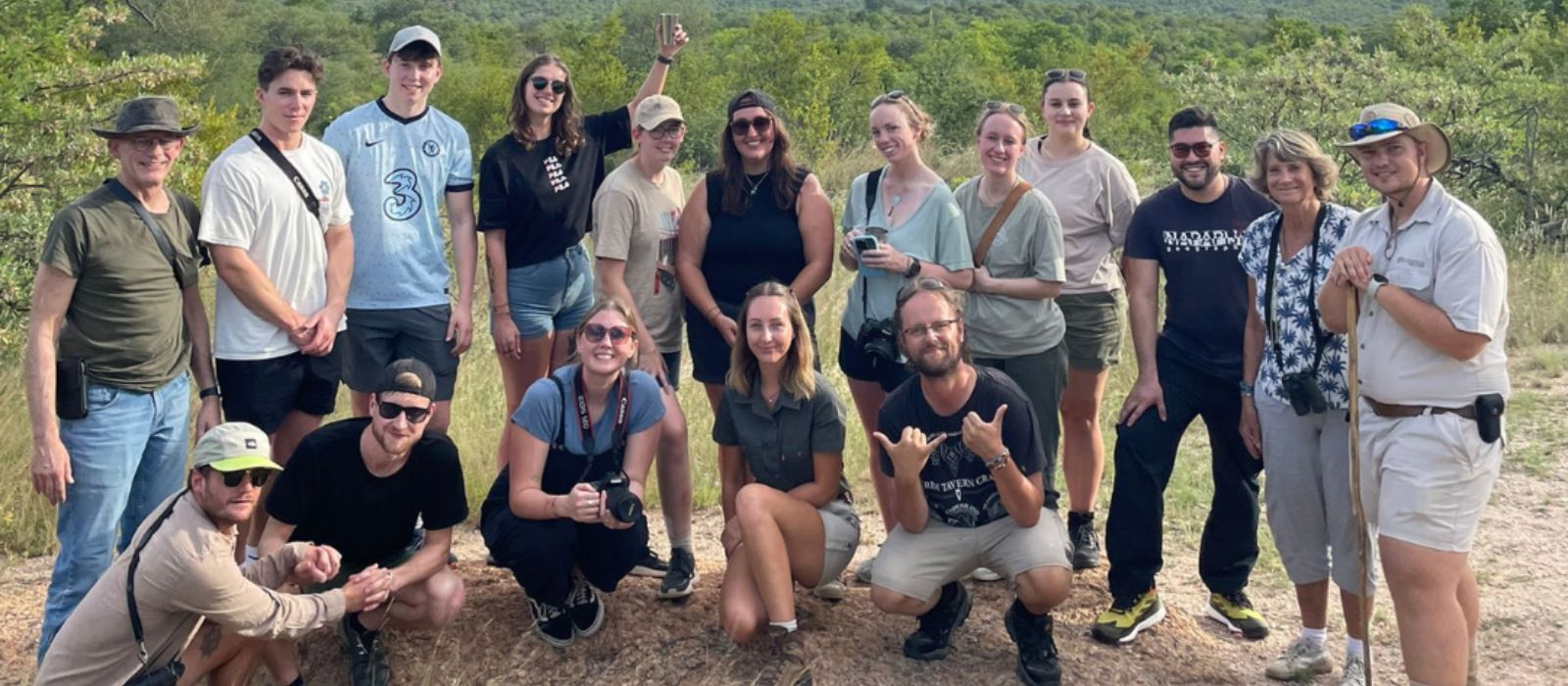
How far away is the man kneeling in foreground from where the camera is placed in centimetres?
438

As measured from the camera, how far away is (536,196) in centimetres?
527

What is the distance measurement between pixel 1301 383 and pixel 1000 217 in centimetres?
123

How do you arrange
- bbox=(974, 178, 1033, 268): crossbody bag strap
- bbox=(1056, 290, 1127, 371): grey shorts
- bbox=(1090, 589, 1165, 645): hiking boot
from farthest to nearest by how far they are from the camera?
bbox=(1056, 290, 1127, 371): grey shorts, bbox=(974, 178, 1033, 268): crossbody bag strap, bbox=(1090, 589, 1165, 645): hiking boot

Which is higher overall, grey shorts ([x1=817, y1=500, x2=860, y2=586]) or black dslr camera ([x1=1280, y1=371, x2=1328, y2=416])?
black dslr camera ([x1=1280, y1=371, x2=1328, y2=416])

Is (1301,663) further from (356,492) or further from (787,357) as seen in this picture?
(356,492)

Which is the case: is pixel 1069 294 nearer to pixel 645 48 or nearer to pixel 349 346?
pixel 349 346

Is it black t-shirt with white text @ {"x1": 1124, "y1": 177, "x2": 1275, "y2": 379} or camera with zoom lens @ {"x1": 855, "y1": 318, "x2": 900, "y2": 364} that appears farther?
camera with zoom lens @ {"x1": 855, "y1": 318, "x2": 900, "y2": 364}

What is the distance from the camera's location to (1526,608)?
552cm

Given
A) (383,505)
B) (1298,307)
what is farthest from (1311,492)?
(383,505)

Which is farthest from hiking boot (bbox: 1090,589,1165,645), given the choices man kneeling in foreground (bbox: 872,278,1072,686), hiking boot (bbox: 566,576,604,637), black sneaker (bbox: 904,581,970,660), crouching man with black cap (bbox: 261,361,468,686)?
crouching man with black cap (bbox: 261,361,468,686)

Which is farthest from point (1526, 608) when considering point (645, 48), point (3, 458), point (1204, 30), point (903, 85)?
point (1204, 30)

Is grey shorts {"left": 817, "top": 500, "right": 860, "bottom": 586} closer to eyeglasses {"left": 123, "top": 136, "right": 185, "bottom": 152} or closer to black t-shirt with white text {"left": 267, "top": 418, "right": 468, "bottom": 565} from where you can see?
black t-shirt with white text {"left": 267, "top": 418, "right": 468, "bottom": 565}

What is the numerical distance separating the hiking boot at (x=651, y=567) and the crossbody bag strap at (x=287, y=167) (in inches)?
69.1

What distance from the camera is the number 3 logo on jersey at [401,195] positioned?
5031mm
